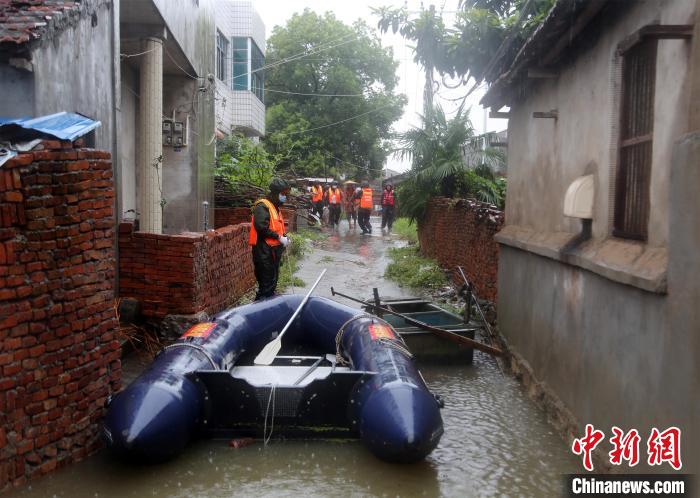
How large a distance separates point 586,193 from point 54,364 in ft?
14.1

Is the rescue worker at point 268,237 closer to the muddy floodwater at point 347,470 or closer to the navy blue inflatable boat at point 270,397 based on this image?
the navy blue inflatable boat at point 270,397

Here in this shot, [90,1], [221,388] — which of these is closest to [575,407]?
[221,388]

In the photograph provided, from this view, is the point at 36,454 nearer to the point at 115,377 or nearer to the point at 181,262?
the point at 115,377

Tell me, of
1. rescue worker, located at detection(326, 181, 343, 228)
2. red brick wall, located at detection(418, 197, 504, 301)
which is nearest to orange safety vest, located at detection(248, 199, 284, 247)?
red brick wall, located at detection(418, 197, 504, 301)

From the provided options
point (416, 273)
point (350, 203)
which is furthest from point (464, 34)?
point (350, 203)

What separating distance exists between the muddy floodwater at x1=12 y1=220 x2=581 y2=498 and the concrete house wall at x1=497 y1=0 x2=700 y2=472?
0.51 m

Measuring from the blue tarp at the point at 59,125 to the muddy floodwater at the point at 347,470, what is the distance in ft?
7.74

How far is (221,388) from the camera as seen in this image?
5371 millimetres

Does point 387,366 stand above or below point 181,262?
below

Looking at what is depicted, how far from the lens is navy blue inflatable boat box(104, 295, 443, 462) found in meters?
4.82

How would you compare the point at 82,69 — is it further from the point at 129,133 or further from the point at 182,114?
the point at 182,114

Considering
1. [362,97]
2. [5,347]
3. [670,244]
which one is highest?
[362,97]

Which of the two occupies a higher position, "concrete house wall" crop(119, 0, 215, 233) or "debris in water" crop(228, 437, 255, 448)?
"concrete house wall" crop(119, 0, 215, 233)

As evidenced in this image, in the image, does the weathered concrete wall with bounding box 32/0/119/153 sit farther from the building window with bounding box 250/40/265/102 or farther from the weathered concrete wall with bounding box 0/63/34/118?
Result: the building window with bounding box 250/40/265/102
